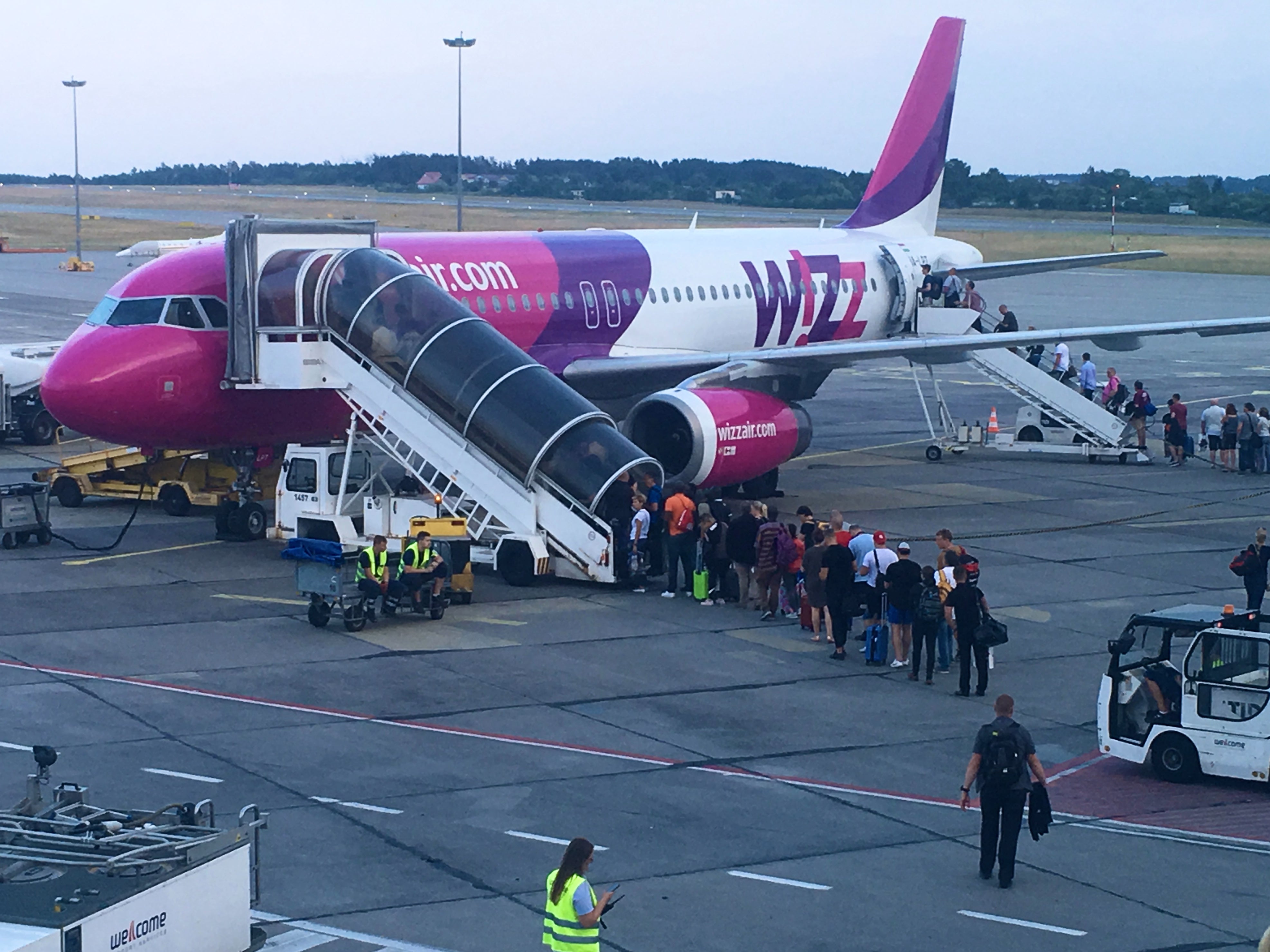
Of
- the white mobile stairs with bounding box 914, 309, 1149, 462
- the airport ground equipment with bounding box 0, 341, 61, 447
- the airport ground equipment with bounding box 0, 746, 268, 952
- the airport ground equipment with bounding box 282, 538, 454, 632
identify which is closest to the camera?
the airport ground equipment with bounding box 0, 746, 268, 952

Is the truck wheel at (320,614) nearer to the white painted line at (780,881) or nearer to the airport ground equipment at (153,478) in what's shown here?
the airport ground equipment at (153,478)

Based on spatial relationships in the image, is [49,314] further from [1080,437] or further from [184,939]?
[184,939]

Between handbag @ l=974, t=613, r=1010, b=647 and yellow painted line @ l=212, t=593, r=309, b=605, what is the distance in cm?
950

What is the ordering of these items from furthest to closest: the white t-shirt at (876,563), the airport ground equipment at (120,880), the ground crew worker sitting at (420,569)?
the ground crew worker sitting at (420,569) → the white t-shirt at (876,563) → the airport ground equipment at (120,880)

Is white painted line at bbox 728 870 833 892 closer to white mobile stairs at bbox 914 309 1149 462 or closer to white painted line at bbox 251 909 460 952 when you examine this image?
white painted line at bbox 251 909 460 952

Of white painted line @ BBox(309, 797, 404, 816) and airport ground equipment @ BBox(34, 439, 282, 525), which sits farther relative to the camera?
airport ground equipment @ BBox(34, 439, 282, 525)

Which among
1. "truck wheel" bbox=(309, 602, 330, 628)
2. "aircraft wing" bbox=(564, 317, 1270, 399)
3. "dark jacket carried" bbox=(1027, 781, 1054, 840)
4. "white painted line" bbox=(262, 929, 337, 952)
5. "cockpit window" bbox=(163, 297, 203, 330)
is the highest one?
"cockpit window" bbox=(163, 297, 203, 330)

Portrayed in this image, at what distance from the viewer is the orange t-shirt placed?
2473 centimetres

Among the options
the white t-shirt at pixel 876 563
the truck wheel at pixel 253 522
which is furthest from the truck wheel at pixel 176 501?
the white t-shirt at pixel 876 563

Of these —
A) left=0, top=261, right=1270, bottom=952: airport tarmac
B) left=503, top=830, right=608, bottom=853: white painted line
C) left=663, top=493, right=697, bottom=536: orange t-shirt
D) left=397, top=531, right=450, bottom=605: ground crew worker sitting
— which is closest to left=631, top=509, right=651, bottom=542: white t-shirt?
left=663, top=493, right=697, bottom=536: orange t-shirt

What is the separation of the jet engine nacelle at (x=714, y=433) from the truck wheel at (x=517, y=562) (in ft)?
13.2

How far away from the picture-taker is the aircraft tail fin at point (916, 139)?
141 feet

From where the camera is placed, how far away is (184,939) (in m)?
9.72

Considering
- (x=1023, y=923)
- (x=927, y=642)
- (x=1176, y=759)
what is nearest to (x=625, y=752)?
(x=927, y=642)
